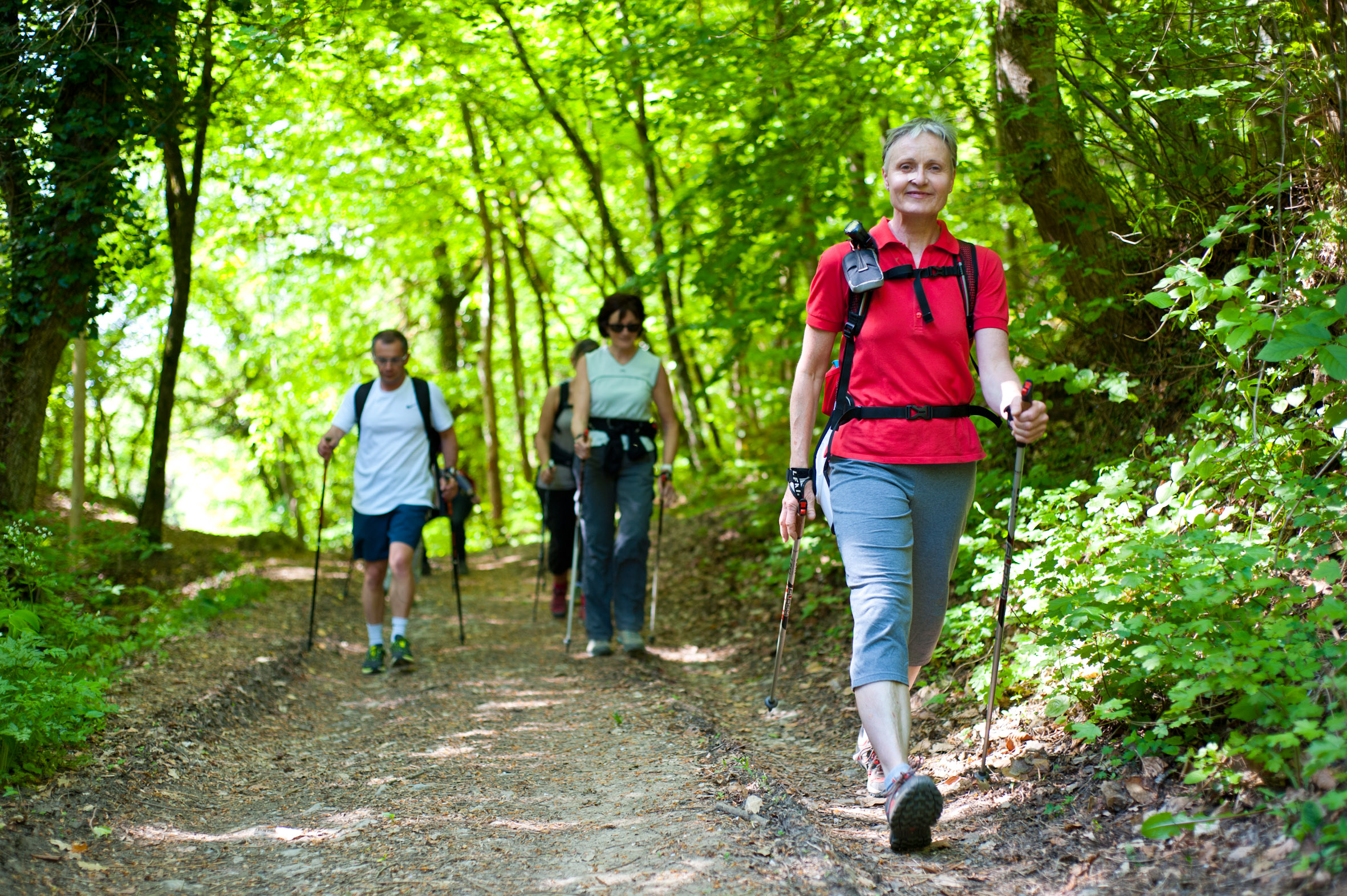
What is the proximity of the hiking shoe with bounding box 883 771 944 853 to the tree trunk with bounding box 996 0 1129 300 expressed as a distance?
3296mm

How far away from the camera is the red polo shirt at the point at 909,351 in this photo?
331 cm

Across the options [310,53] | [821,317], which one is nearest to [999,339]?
[821,317]

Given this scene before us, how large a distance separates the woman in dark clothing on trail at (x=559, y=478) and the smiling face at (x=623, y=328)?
427 mm

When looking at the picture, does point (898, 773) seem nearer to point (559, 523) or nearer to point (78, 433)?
point (559, 523)

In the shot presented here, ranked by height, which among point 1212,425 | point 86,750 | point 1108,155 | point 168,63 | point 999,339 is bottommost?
point 86,750

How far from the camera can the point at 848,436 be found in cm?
337

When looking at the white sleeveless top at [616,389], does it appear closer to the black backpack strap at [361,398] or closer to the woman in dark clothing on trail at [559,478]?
the woman in dark clothing on trail at [559,478]

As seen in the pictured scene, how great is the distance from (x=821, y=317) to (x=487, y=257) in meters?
13.0

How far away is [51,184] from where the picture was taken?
6.30 m

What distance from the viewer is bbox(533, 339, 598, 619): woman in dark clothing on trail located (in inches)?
290

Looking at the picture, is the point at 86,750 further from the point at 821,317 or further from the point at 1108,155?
the point at 1108,155

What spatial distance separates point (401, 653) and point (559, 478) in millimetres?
1900

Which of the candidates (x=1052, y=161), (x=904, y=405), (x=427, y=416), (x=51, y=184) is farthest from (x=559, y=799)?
(x=51, y=184)

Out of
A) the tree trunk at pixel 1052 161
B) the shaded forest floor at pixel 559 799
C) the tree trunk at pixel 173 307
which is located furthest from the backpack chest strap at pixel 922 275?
the tree trunk at pixel 173 307
